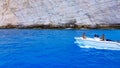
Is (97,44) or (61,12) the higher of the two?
(61,12)

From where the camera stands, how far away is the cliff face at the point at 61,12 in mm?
43312

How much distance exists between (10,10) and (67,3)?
34.7 ft

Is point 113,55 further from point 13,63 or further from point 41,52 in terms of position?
point 13,63

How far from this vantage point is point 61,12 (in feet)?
149

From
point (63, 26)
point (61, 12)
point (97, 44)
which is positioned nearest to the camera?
point (97, 44)

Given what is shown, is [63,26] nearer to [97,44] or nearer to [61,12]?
[61,12]

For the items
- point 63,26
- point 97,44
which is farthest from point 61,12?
point 97,44

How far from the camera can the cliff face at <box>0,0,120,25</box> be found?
142ft

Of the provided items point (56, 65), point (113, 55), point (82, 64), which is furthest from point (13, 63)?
point (113, 55)

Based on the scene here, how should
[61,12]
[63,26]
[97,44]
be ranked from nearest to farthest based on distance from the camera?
1. [97,44]
2. [63,26]
3. [61,12]

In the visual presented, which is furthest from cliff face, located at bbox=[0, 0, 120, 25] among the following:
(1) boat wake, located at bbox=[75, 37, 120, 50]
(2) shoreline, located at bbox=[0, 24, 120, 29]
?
(1) boat wake, located at bbox=[75, 37, 120, 50]

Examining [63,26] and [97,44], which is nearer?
[97,44]

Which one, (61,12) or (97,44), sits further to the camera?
(61,12)

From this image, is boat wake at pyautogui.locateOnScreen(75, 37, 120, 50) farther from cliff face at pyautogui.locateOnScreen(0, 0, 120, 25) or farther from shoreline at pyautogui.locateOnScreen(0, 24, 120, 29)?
cliff face at pyautogui.locateOnScreen(0, 0, 120, 25)
